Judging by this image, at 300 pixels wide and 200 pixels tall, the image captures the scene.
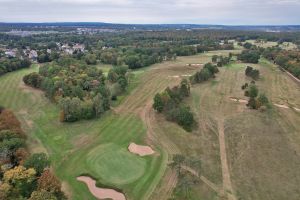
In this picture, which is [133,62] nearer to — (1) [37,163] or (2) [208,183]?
(2) [208,183]

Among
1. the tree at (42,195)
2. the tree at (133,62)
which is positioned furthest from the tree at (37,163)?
the tree at (133,62)

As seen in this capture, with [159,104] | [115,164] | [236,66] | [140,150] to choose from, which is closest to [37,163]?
[115,164]

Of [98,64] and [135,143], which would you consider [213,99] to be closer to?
[135,143]

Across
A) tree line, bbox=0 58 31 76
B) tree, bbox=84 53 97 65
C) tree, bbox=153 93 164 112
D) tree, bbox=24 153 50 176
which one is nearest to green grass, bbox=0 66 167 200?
tree, bbox=24 153 50 176

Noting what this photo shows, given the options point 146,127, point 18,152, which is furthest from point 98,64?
point 18,152

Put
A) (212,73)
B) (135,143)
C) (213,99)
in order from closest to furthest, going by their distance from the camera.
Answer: (135,143)
(213,99)
(212,73)

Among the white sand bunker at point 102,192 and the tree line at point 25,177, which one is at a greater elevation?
the tree line at point 25,177

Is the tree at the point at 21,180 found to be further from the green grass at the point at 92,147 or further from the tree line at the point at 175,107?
the tree line at the point at 175,107
